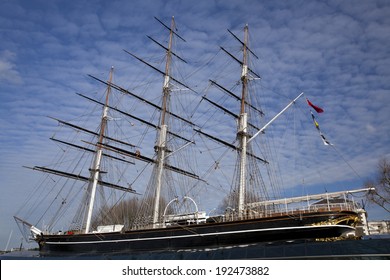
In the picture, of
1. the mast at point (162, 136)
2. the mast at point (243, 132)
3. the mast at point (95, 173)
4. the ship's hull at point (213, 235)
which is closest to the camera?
the ship's hull at point (213, 235)

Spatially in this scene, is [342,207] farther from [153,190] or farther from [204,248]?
[153,190]

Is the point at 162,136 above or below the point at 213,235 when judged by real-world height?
above

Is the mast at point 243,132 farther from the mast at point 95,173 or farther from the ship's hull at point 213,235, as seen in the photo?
the mast at point 95,173

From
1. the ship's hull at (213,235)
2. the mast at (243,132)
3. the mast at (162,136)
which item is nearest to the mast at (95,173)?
the ship's hull at (213,235)

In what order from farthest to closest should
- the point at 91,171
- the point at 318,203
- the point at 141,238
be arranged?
the point at 91,171 < the point at 141,238 < the point at 318,203

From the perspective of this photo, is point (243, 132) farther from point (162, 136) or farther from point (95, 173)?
point (95, 173)

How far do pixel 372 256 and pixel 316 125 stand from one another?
14.9m

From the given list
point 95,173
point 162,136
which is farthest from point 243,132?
point 95,173

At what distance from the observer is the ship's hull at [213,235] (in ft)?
61.4

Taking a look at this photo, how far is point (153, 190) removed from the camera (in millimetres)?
34156

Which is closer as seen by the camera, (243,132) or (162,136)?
(243,132)

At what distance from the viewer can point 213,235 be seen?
72.3ft

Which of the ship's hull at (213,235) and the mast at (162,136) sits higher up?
the mast at (162,136)
